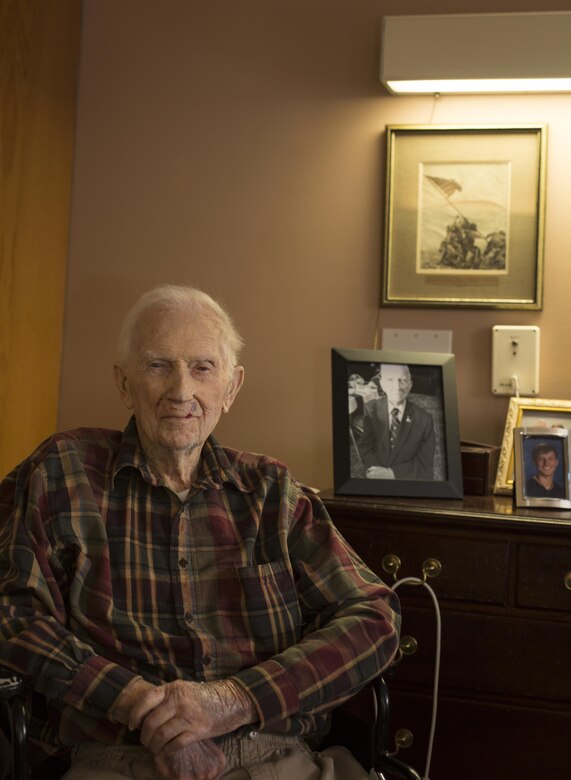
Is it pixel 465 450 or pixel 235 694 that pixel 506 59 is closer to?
pixel 465 450

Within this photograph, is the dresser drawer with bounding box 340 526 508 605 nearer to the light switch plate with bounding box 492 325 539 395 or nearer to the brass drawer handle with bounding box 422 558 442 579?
the brass drawer handle with bounding box 422 558 442 579

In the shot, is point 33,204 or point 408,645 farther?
point 33,204

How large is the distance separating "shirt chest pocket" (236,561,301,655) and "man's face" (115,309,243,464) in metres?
0.28

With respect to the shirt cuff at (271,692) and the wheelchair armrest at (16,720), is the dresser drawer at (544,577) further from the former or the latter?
the wheelchair armrest at (16,720)

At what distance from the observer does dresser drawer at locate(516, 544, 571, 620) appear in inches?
79.8

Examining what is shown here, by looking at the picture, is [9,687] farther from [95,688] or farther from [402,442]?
[402,442]

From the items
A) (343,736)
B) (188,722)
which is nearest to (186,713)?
(188,722)

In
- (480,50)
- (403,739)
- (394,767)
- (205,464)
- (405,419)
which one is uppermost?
(480,50)

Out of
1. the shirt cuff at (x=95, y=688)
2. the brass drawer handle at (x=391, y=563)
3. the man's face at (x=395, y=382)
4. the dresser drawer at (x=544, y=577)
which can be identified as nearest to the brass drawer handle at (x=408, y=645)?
the brass drawer handle at (x=391, y=563)

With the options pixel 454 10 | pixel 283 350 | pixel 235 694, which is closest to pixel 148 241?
pixel 283 350

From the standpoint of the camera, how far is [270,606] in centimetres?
178

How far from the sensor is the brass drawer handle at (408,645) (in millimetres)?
2076

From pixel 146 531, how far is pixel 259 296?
40.6 inches

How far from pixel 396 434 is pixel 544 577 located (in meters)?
0.49
